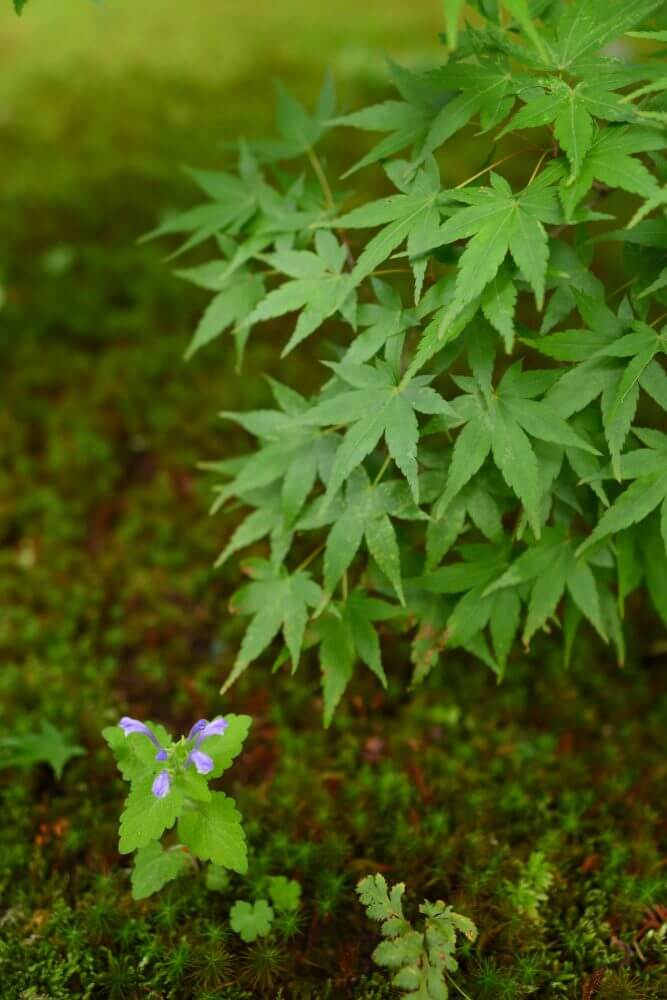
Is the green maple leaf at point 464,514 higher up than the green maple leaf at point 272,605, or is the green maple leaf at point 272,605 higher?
the green maple leaf at point 464,514

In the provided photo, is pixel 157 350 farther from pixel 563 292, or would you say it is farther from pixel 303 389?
pixel 563 292

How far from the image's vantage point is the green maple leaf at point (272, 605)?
7.78 ft

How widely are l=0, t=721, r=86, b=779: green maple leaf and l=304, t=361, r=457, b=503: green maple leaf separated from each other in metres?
1.23

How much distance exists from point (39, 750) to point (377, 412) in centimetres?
147

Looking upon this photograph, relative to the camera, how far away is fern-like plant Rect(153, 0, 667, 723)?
73.4 inches

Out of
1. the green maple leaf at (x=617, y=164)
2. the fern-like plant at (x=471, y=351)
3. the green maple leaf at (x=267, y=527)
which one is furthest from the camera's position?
the green maple leaf at (x=267, y=527)

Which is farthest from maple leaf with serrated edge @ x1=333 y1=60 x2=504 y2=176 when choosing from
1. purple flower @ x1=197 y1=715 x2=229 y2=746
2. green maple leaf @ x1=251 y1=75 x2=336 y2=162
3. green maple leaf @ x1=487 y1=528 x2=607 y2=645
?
purple flower @ x1=197 y1=715 x2=229 y2=746

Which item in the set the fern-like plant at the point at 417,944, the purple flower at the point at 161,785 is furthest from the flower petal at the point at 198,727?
the fern-like plant at the point at 417,944

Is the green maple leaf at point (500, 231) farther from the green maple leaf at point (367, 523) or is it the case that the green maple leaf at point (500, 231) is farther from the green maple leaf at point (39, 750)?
the green maple leaf at point (39, 750)

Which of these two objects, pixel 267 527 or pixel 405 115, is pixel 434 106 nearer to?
pixel 405 115

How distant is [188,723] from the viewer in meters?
2.95

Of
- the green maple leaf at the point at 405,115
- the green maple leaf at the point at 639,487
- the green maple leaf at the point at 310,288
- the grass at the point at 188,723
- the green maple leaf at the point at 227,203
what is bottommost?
the grass at the point at 188,723

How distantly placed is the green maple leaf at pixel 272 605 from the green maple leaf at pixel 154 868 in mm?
427

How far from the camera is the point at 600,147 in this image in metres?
1.84
